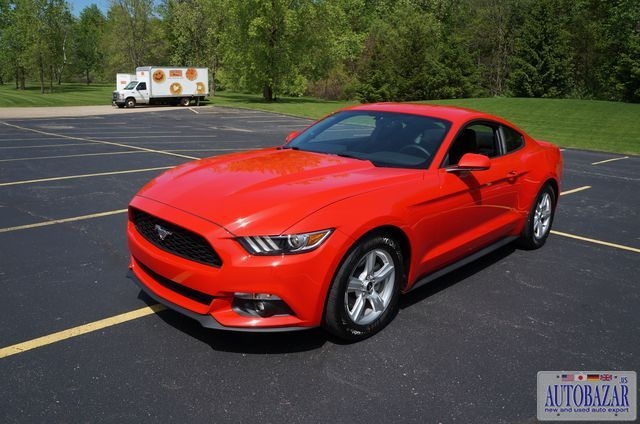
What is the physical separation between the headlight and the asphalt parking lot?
74 cm

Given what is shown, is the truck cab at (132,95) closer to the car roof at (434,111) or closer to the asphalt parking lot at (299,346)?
the asphalt parking lot at (299,346)

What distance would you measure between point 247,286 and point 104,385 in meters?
0.98

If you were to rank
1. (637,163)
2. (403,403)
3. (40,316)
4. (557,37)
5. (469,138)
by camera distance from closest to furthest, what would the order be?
(403,403)
(40,316)
(469,138)
(637,163)
(557,37)

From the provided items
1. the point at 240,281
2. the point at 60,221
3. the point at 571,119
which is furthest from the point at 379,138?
the point at 571,119

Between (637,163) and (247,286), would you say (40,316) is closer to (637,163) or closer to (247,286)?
(247,286)

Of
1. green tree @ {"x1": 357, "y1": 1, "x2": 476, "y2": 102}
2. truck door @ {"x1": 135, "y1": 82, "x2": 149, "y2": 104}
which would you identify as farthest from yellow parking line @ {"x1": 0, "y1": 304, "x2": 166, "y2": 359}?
green tree @ {"x1": 357, "y1": 1, "x2": 476, "y2": 102}

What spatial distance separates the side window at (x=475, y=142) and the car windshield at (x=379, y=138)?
0.52ft

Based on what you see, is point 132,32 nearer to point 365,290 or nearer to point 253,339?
point 253,339

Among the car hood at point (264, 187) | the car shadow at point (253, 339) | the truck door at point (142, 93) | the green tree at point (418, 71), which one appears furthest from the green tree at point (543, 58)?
the car shadow at point (253, 339)

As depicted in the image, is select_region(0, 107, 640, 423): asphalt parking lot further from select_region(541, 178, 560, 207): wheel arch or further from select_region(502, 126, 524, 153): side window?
select_region(502, 126, 524, 153): side window

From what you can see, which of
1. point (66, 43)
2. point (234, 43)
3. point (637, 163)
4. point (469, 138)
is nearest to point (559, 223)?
point (469, 138)

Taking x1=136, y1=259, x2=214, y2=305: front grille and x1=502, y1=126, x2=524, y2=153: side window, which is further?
x1=502, y1=126, x2=524, y2=153: side window

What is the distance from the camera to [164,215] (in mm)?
3387

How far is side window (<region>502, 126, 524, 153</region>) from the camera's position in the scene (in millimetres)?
5281
